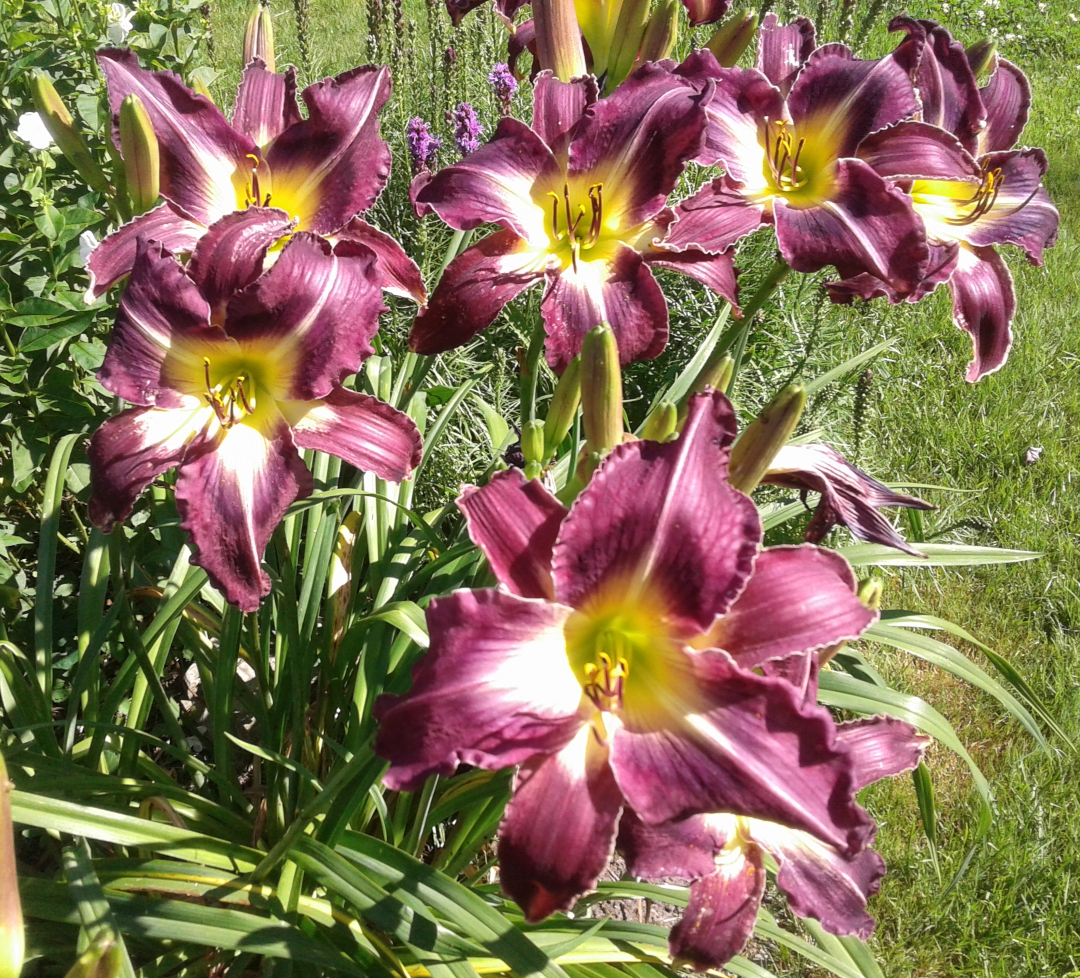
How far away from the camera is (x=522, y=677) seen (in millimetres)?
994

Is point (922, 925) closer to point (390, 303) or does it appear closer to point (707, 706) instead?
point (707, 706)

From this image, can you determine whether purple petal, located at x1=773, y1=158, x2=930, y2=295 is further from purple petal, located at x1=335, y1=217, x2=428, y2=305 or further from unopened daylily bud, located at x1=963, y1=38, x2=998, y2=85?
purple petal, located at x1=335, y1=217, x2=428, y2=305

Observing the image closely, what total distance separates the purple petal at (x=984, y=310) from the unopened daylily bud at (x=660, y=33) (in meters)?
0.62

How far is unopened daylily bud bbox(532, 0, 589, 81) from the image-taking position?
58.3 inches

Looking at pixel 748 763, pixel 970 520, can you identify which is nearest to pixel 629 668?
pixel 748 763

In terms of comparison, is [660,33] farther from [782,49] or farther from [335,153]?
[335,153]

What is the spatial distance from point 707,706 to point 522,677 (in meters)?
0.21

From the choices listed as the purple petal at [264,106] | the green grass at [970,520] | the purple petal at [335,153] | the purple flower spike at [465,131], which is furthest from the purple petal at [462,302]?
the purple flower spike at [465,131]

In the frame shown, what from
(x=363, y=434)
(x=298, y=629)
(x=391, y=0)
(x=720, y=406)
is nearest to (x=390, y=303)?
(x=391, y=0)

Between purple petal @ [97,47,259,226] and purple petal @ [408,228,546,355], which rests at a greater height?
purple petal @ [97,47,259,226]

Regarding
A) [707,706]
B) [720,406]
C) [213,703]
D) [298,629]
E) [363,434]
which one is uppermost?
[720,406]

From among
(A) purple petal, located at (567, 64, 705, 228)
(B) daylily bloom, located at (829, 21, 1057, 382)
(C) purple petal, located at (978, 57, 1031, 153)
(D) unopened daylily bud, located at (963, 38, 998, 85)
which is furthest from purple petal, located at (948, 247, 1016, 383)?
(A) purple petal, located at (567, 64, 705, 228)

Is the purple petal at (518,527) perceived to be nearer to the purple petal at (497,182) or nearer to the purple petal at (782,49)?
the purple petal at (497,182)

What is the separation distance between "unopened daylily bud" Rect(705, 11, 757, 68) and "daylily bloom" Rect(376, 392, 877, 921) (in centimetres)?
95
